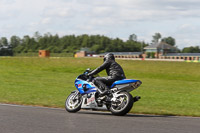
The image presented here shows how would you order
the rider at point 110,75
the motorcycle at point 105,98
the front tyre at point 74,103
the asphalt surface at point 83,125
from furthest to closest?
the front tyre at point 74,103
the rider at point 110,75
the motorcycle at point 105,98
the asphalt surface at point 83,125

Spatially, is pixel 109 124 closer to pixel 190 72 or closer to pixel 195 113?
pixel 195 113

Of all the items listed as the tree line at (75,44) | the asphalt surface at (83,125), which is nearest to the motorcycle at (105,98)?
the asphalt surface at (83,125)

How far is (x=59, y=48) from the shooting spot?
181625 mm

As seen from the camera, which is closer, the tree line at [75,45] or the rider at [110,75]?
the rider at [110,75]

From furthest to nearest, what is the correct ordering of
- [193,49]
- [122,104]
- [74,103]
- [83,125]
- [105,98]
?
[193,49]
[74,103]
[105,98]
[122,104]
[83,125]

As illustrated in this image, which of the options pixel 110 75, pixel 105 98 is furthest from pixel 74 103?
pixel 110 75

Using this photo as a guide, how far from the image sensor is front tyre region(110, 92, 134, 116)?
8.94 meters

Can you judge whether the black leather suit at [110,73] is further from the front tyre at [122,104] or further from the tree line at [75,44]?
the tree line at [75,44]

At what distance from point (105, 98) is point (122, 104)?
2.28 ft

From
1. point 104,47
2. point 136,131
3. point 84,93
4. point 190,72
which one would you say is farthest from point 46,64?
point 104,47

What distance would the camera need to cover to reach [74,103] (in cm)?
1025

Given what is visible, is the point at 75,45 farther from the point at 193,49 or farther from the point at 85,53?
the point at 193,49

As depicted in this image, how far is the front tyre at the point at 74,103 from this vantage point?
10125mm

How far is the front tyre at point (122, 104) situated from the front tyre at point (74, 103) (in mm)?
1282
